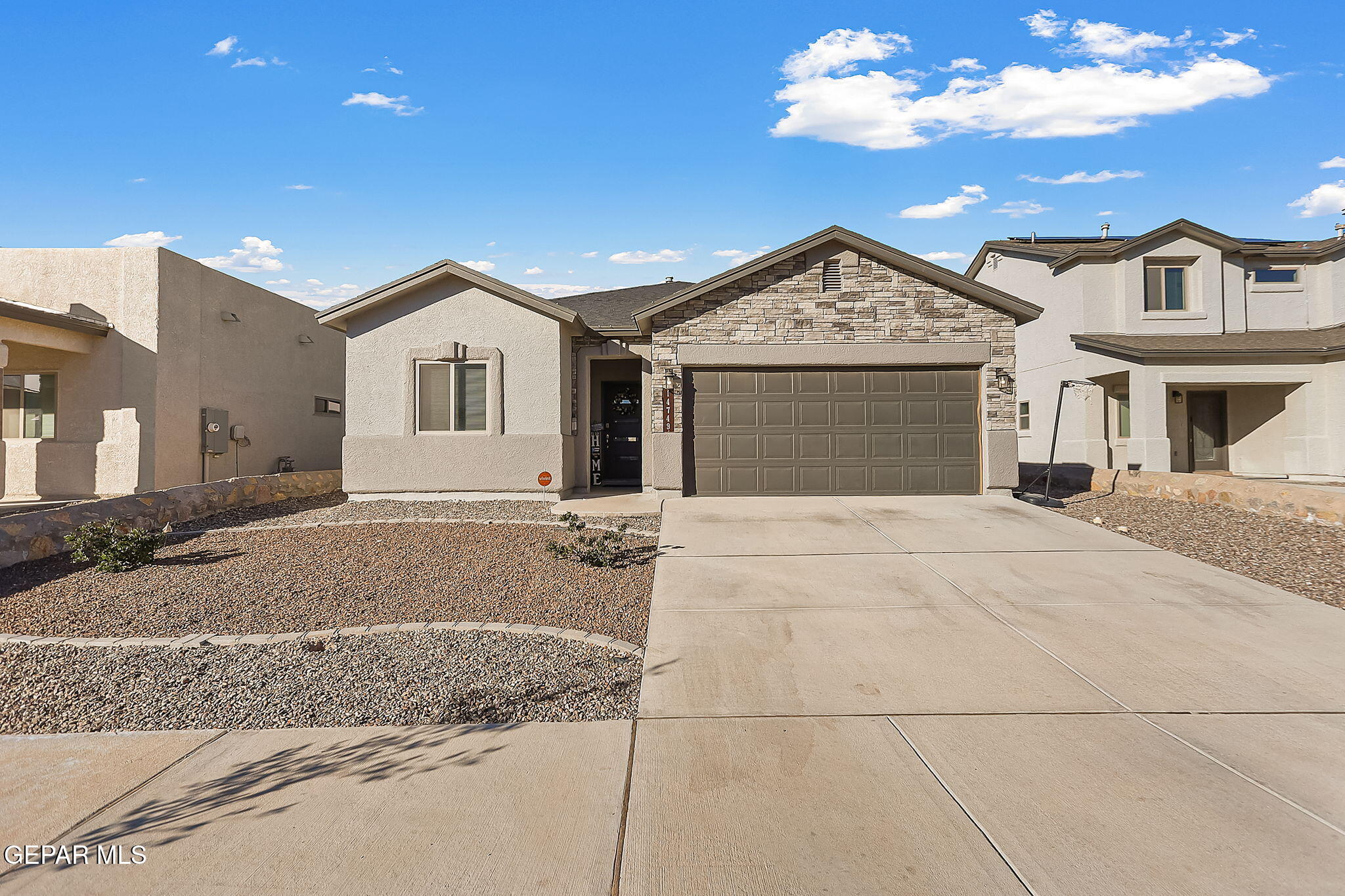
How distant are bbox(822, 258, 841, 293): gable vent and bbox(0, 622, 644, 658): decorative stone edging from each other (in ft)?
29.0

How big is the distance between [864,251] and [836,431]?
10.7ft

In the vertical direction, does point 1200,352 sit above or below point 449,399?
above

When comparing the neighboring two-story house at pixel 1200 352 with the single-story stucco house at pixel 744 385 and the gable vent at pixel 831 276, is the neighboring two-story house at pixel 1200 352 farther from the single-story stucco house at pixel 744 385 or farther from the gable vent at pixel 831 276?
the gable vent at pixel 831 276

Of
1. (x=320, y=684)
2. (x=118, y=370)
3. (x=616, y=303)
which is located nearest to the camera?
(x=320, y=684)

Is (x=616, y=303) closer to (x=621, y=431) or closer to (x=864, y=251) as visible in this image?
(x=621, y=431)

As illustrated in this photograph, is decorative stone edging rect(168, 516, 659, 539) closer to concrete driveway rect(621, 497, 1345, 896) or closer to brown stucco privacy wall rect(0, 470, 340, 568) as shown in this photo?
brown stucco privacy wall rect(0, 470, 340, 568)

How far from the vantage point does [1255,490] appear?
34.7 ft

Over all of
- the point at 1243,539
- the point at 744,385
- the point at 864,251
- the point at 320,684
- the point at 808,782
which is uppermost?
the point at 864,251

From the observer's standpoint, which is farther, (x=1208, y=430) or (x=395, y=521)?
(x=1208, y=430)

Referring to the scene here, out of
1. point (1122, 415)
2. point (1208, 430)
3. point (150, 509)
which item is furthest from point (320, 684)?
point (1208, 430)

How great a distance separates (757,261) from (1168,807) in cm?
1025

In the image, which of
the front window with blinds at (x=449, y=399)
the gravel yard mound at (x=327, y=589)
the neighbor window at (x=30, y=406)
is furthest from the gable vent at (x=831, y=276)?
the neighbor window at (x=30, y=406)

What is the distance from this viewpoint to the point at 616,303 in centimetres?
1684

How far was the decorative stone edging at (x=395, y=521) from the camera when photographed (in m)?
9.46
